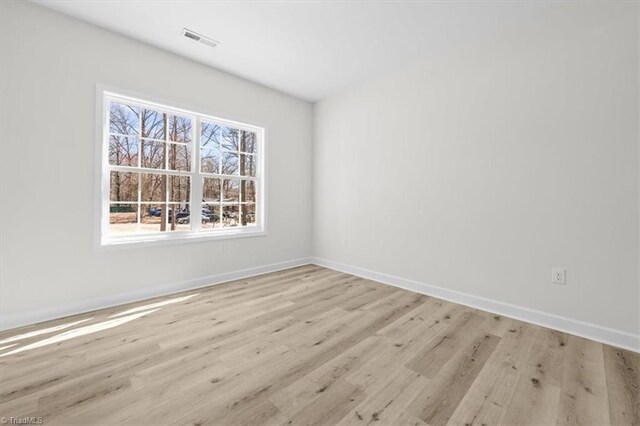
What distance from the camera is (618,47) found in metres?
2.09

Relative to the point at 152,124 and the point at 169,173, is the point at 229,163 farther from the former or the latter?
the point at 152,124

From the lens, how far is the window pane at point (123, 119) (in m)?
2.84

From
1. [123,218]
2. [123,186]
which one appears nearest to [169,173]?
[123,186]

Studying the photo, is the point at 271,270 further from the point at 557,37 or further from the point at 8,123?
the point at 557,37

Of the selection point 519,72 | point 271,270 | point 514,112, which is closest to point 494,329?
point 514,112

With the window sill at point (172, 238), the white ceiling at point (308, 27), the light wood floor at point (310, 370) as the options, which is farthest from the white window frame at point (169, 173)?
the light wood floor at point (310, 370)

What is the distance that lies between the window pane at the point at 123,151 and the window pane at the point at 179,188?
0.41 meters

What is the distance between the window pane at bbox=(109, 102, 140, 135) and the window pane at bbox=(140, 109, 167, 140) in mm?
57

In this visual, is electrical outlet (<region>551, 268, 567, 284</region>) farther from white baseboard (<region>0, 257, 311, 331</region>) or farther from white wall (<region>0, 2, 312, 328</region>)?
white wall (<region>0, 2, 312, 328</region>)

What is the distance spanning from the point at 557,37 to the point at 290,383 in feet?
11.2

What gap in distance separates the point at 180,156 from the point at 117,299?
1692 mm

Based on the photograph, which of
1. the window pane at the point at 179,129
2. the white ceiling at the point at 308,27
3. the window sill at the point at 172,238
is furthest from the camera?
the window pane at the point at 179,129

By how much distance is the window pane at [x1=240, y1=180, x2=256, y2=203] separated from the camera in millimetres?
3953

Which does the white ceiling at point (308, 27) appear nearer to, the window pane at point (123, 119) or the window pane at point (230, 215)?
the window pane at point (123, 119)
